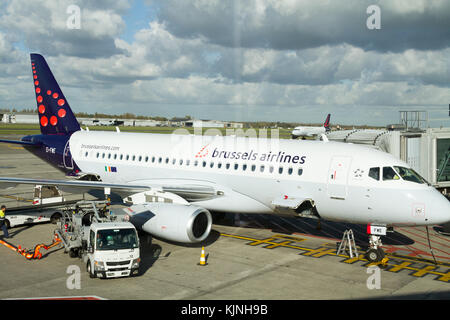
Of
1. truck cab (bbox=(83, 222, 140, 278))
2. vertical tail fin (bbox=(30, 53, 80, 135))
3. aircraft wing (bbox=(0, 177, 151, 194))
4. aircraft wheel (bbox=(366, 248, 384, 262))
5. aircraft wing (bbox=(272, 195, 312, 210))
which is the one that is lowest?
aircraft wheel (bbox=(366, 248, 384, 262))

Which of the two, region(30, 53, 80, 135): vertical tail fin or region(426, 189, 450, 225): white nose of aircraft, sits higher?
region(30, 53, 80, 135): vertical tail fin

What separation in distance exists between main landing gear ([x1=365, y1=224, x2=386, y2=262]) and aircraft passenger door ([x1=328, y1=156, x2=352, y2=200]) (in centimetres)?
182

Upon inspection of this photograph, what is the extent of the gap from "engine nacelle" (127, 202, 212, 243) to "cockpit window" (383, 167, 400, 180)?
7854 mm

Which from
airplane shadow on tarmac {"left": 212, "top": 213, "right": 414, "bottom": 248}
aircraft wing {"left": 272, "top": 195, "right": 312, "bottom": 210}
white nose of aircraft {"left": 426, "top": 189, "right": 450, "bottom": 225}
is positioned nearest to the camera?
white nose of aircraft {"left": 426, "top": 189, "right": 450, "bottom": 225}

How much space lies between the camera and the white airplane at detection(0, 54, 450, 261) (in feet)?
55.8

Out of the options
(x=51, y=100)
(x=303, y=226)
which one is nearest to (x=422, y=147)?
(x=303, y=226)

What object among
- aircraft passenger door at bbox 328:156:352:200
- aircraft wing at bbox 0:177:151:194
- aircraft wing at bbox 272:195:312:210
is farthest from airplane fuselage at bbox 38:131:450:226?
aircraft wing at bbox 0:177:151:194

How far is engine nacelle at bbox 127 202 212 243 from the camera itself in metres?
18.0

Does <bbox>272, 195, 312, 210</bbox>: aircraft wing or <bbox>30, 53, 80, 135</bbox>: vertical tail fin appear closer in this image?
<bbox>272, 195, 312, 210</bbox>: aircraft wing

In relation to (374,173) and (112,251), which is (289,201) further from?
(112,251)

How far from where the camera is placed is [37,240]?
20.2m

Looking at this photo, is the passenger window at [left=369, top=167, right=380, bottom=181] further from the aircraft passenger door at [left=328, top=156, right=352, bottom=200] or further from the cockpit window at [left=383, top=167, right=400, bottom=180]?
the aircraft passenger door at [left=328, top=156, right=352, bottom=200]

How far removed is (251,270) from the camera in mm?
16234

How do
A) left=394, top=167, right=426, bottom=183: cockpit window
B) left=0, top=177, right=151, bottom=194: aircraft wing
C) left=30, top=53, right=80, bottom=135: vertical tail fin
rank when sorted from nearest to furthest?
left=394, top=167, right=426, bottom=183: cockpit window < left=0, top=177, right=151, bottom=194: aircraft wing < left=30, top=53, right=80, bottom=135: vertical tail fin
